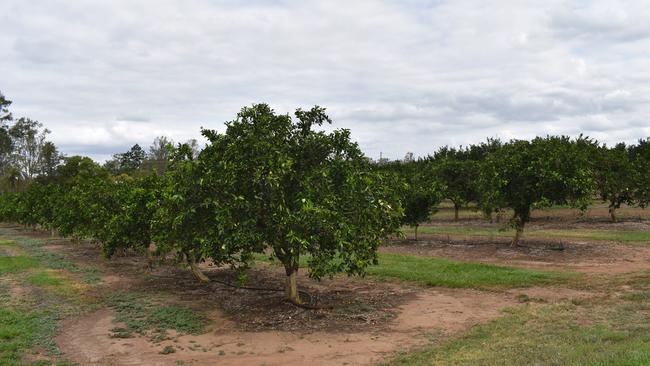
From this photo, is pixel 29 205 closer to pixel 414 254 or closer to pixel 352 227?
pixel 414 254

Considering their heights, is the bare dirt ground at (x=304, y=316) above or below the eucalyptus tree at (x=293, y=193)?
below

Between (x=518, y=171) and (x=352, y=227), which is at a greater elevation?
(x=518, y=171)

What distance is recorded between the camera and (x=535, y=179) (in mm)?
24312

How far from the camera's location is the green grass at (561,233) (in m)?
27.6

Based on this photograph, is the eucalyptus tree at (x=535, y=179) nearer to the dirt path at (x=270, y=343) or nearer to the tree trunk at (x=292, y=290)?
the dirt path at (x=270, y=343)

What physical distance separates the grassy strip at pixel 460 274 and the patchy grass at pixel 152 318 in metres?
4.10

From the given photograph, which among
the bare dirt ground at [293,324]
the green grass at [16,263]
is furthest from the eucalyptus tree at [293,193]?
the green grass at [16,263]

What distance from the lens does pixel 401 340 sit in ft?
38.9

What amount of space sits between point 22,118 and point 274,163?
97172mm

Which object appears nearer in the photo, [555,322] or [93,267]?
[555,322]

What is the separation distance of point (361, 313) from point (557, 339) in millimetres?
5396

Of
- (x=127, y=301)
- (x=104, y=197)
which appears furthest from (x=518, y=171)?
(x=104, y=197)

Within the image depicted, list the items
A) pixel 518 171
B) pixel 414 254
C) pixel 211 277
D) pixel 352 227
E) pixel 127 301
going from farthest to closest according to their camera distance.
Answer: pixel 414 254, pixel 518 171, pixel 211 277, pixel 127 301, pixel 352 227

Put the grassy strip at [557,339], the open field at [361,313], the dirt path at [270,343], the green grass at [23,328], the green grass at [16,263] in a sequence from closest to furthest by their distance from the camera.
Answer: the grassy strip at [557,339], the open field at [361,313], the dirt path at [270,343], the green grass at [23,328], the green grass at [16,263]
